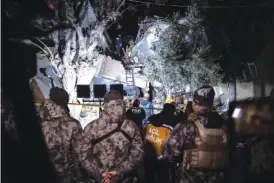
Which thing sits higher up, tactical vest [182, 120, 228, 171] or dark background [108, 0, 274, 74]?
dark background [108, 0, 274, 74]

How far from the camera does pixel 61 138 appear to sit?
13.0 feet

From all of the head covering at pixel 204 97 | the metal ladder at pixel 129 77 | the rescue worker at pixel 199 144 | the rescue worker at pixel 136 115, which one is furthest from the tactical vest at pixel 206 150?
the metal ladder at pixel 129 77

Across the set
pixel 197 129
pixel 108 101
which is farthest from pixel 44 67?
pixel 197 129

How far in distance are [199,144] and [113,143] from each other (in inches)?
33.7

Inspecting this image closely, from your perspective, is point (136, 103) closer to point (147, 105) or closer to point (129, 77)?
point (147, 105)

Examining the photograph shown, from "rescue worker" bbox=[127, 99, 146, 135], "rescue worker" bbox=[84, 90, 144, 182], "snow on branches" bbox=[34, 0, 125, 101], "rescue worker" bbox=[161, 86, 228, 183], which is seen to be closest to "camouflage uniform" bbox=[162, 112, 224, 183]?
"rescue worker" bbox=[161, 86, 228, 183]

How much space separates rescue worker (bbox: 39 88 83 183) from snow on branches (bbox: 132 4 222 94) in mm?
4401

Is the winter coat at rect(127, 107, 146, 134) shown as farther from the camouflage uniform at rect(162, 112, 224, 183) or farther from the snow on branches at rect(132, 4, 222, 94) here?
the camouflage uniform at rect(162, 112, 224, 183)

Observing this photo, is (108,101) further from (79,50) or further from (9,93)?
(79,50)

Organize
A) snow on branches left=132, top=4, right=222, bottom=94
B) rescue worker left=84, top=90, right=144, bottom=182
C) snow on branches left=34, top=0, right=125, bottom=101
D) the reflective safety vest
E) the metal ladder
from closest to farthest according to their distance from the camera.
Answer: rescue worker left=84, top=90, right=144, bottom=182 < the reflective safety vest < snow on branches left=34, top=0, right=125, bottom=101 < the metal ladder < snow on branches left=132, top=4, right=222, bottom=94

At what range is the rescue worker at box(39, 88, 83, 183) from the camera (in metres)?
3.96

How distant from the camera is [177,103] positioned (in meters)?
7.79

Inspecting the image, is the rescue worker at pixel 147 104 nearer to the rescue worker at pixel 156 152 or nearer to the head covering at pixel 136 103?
the head covering at pixel 136 103

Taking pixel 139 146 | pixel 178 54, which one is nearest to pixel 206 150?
pixel 139 146
